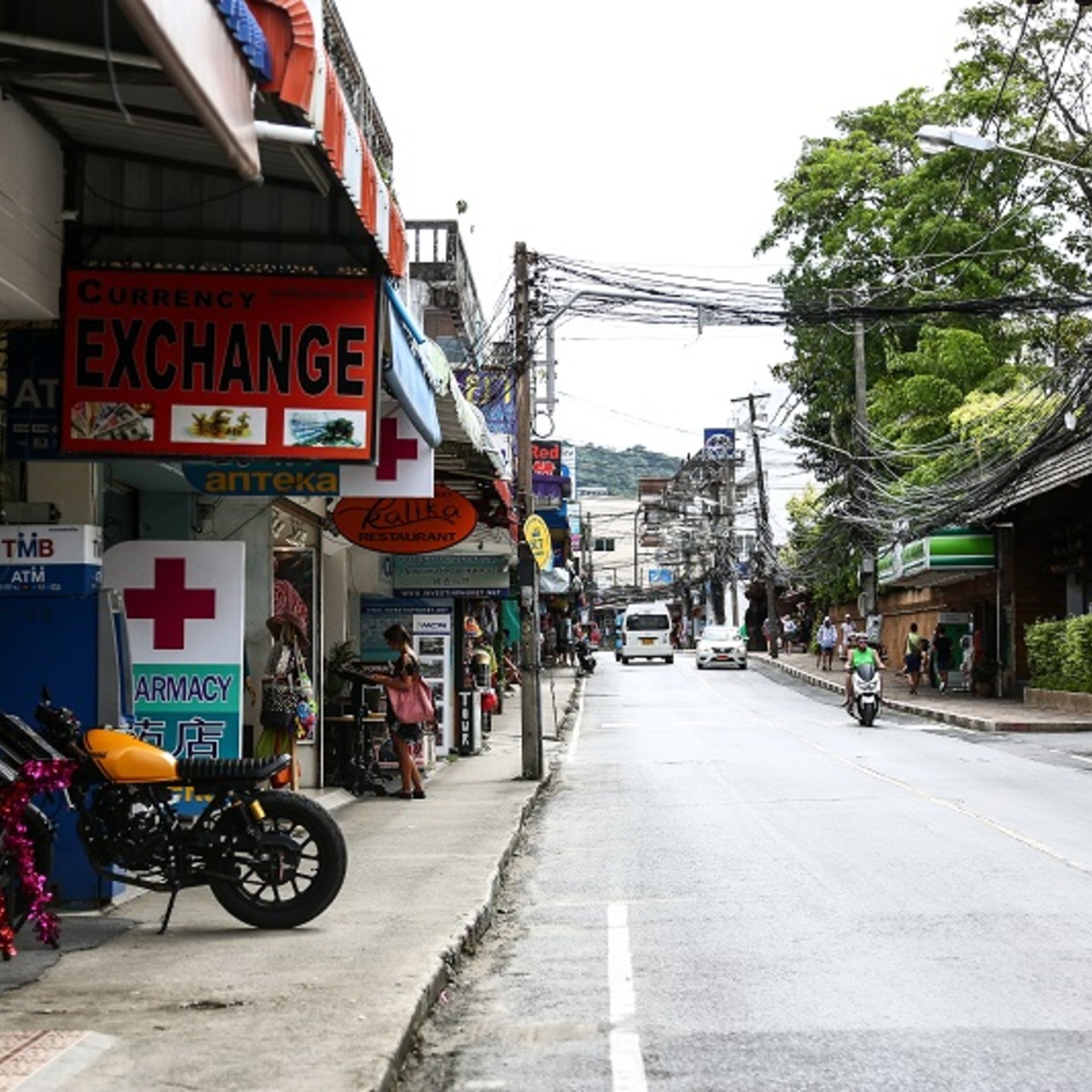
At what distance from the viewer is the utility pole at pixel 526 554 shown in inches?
878

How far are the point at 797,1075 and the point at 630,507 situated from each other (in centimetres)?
13666

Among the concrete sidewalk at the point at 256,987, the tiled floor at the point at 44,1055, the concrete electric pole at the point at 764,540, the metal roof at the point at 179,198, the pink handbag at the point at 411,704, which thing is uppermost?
the concrete electric pole at the point at 764,540

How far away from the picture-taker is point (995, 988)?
8.41m

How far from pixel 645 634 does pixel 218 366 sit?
67581 mm

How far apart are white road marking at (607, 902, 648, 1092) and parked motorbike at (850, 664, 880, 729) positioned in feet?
78.8

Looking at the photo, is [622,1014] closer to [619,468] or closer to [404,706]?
[404,706]

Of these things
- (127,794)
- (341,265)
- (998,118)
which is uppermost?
(998,118)

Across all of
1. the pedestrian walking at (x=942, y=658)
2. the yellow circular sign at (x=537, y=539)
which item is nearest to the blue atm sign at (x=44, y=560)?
the yellow circular sign at (x=537, y=539)

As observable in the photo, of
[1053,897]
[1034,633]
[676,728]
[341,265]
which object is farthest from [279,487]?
[1034,633]

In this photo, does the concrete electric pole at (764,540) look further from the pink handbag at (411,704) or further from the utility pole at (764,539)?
the pink handbag at (411,704)

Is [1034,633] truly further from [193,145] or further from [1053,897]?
[193,145]

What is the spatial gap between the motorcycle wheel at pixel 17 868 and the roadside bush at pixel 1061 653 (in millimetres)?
28485

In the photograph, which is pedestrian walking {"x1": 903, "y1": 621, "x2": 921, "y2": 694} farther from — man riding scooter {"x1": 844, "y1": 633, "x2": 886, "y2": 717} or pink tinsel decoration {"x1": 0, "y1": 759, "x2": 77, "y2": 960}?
pink tinsel decoration {"x1": 0, "y1": 759, "x2": 77, "y2": 960}

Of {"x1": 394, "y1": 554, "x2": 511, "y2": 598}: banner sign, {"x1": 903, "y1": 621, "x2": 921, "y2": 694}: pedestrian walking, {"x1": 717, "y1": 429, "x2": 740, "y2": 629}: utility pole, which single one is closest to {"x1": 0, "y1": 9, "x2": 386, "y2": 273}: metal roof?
{"x1": 394, "y1": 554, "x2": 511, "y2": 598}: banner sign
